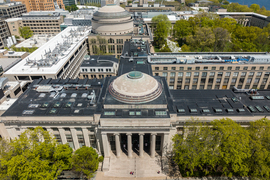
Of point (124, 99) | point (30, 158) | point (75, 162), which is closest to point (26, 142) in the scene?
point (30, 158)

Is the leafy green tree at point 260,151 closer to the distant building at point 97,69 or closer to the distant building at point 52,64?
the distant building at point 97,69

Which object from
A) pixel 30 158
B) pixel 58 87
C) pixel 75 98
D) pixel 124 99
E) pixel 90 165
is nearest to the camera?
pixel 30 158

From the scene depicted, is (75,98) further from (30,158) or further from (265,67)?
(265,67)

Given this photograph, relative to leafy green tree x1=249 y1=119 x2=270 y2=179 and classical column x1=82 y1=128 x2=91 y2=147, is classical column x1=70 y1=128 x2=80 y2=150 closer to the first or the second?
classical column x1=82 y1=128 x2=91 y2=147

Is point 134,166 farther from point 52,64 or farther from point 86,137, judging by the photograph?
point 52,64

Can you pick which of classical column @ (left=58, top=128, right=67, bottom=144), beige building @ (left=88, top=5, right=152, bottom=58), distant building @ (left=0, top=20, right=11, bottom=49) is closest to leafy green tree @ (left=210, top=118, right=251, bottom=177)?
classical column @ (left=58, top=128, right=67, bottom=144)

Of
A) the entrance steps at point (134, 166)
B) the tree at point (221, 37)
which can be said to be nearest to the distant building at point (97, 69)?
the entrance steps at point (134, 166)
